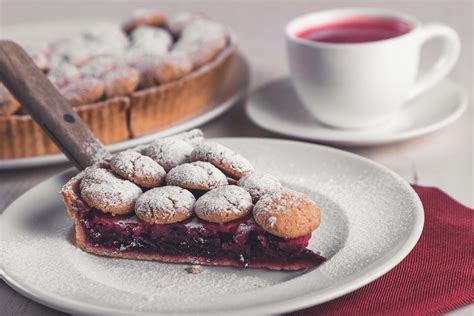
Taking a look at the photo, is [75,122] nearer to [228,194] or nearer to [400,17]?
[228,194]

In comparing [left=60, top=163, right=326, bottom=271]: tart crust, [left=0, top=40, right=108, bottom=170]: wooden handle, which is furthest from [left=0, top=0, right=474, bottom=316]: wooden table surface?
[left=0, top=40, right=108, bottom=170]: wooden handle

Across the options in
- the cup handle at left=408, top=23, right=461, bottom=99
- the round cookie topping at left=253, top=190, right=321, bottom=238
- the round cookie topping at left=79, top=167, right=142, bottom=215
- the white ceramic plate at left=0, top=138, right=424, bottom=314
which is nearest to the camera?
the white ceramic plate at left=0, top=138, right=424, bottom=314

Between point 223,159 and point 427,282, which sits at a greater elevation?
point 223,159

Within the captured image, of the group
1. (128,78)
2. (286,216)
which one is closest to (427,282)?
(286,216)

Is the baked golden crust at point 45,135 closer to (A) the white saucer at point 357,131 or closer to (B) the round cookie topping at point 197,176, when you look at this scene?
(A) the white saucer at point 357,131

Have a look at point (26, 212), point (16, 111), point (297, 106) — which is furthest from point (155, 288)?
point (297, 106)

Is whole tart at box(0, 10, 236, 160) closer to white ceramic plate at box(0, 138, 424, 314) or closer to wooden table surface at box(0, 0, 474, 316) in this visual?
wooden table surface at box(0, 0, 474, 316)

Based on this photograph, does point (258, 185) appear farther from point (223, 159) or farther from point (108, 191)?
point (108, 191)
